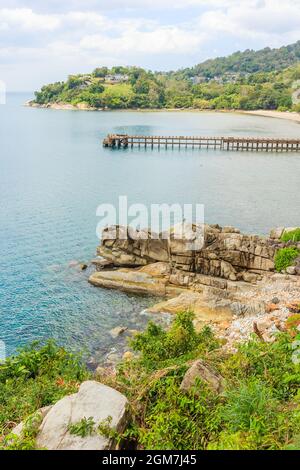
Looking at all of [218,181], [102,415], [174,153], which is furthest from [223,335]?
[174,153]

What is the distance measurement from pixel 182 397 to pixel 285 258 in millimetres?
22802

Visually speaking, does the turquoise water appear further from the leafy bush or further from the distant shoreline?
the distant shoreline

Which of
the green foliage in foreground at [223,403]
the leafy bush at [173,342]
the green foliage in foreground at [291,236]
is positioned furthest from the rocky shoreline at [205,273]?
the green foliage in foreground at [223,403]

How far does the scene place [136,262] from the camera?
111 feet

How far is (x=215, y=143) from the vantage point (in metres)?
90.4

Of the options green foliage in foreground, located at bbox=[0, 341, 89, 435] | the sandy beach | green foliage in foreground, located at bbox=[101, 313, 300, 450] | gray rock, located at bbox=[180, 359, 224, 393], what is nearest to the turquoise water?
green foliage in foreground, located at bbox=[0, 341, 89, 435]

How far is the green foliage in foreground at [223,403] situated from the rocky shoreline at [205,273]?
13.8 meters

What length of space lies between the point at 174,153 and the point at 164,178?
78.5 ft

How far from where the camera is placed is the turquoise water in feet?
90.3

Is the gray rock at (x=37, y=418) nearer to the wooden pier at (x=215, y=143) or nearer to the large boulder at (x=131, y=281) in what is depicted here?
the large boulder at (x=131, y=281)

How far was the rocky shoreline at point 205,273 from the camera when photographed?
2769cm

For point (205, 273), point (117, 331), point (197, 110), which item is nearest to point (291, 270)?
point (205, 273)

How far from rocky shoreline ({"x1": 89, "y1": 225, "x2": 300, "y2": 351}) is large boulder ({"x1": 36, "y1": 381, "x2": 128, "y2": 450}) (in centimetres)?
1680
